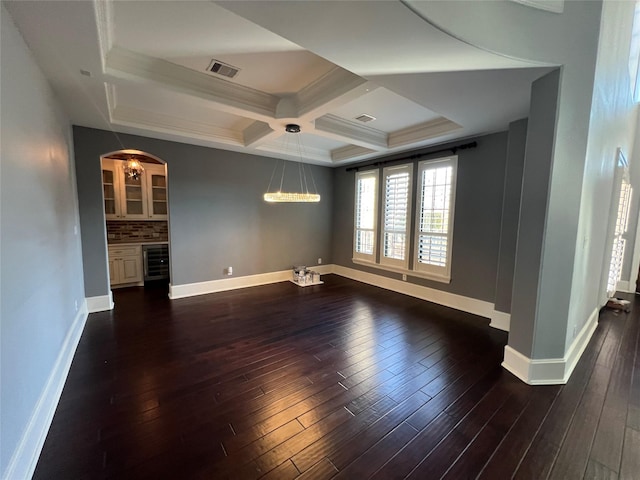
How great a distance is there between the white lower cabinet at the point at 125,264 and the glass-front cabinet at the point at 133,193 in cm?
65

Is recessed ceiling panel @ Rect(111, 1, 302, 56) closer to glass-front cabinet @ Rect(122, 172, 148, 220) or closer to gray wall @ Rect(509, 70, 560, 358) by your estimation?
gray wall @ Rect(509, 70, 560, 358)

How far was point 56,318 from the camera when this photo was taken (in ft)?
7.52

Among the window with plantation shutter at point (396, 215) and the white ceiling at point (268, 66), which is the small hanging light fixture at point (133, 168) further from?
the window with plantation shutter at point (396, 215)

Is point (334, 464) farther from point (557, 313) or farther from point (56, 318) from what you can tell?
point (56, 318)

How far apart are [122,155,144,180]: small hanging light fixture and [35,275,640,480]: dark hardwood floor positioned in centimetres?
276

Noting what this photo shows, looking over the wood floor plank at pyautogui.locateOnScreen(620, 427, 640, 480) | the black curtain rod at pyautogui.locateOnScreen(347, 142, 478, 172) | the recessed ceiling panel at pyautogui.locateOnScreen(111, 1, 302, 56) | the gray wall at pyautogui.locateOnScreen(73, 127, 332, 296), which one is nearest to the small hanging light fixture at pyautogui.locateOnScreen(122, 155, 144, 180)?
the gray wall at pyautogui.locateOnScreen(73, 127, 332, 296)

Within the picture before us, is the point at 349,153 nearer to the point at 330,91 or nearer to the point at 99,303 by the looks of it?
the point at 330,91

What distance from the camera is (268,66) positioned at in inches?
101

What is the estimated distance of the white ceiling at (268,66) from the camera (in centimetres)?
161

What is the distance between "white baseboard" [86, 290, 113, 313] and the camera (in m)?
3.88

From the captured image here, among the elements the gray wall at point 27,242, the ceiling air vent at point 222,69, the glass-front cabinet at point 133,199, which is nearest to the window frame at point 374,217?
the ceiling air vent at point 222,69

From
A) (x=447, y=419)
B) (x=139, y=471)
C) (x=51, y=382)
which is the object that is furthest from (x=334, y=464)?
(x=51, y=382)

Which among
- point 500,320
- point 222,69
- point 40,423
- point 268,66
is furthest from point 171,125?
point 500,320

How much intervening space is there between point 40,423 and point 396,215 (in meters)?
5.06
